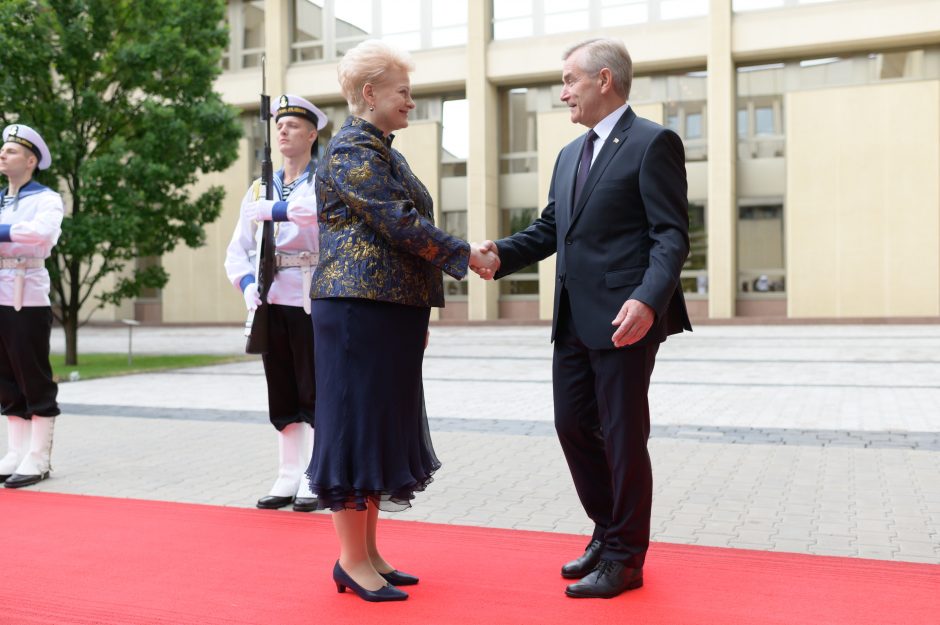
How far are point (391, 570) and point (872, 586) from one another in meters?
1.83

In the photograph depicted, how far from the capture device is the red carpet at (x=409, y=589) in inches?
132

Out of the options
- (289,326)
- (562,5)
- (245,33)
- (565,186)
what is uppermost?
(245,33)

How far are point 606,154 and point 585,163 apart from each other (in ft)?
0.53

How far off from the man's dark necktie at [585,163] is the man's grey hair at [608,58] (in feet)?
0.73

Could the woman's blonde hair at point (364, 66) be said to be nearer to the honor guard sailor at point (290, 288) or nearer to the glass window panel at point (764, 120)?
the honor guard sailor at point (290, 288)

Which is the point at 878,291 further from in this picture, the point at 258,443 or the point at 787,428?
the point at 258,443

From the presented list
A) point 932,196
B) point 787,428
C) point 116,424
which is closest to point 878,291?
point 932,196

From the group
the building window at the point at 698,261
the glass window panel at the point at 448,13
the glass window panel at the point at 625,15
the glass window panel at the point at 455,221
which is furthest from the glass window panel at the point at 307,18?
the building window at the point at 698,261

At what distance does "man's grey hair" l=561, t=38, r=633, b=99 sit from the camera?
360 cm

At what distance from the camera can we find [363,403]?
3.52 m

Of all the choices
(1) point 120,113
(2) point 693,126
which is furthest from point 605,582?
(2) point 693,126

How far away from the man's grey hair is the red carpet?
1.91 metres

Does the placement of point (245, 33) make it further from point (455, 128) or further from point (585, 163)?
point (585, 163)

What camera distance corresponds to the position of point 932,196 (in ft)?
83.1
